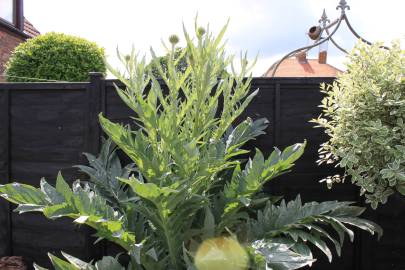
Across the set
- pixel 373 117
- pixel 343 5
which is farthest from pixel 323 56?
pixel 373 117

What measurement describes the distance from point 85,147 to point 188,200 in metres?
1.18

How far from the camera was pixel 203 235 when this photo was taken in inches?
94.4

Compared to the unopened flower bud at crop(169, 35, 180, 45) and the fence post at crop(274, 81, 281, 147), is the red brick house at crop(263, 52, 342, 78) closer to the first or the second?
the fence post at crop(274, 81, 281, 147)

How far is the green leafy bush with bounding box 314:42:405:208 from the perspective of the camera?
228 centimetres

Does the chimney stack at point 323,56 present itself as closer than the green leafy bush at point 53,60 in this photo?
No

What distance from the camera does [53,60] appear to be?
15.7 feet

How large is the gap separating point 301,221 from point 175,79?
42.7 inches

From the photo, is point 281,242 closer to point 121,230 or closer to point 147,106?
point 121,230

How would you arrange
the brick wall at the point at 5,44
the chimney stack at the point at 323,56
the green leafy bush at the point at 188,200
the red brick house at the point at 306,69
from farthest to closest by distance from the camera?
the brick wall at the point at 5,44 < the red brick house at the point at 306,69 < the chimney stack at the point at 323,56 < the green leafy bush at the point at 188,200

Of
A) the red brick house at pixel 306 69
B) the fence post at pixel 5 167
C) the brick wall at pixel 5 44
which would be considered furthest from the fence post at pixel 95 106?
the brick wall at pixel 5 44

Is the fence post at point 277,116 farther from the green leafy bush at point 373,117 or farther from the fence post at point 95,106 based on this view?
the fence post at point 95,106

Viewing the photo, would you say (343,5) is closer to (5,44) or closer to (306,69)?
(306,69)

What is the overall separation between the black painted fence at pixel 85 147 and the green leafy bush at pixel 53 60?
1.56 meters

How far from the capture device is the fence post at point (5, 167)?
10.7ft
